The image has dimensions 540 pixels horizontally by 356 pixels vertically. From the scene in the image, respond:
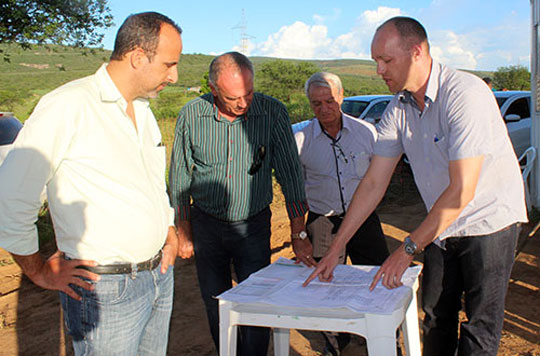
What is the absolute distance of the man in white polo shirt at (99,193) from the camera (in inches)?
60.2

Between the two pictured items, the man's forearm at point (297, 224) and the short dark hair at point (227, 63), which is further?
the man's forearm at point (297, 224)

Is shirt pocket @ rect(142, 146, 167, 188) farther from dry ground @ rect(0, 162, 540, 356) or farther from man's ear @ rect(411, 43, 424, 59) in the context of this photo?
dry ground @ rect(0, 162, 540, 356)

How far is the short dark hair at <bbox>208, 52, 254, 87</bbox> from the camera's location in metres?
2.57

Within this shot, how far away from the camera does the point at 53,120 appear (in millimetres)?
1539

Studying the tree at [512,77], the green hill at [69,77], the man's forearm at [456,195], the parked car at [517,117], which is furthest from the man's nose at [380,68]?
the tree at [512,77]

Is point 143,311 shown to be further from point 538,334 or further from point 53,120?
point 538,334

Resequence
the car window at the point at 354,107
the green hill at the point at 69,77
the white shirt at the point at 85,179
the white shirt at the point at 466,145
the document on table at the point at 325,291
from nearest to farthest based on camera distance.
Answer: the white shirt at the point at 85,179, the document on table at the point at 325,291, the white shirt at the point at 466,145, the car window at the point at 354,107, the green hill at the point at 69,77

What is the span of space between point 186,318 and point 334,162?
1.96 metres

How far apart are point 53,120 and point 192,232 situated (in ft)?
5.00

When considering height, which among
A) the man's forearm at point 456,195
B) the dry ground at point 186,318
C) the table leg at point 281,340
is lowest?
the dry ground at point 186,318

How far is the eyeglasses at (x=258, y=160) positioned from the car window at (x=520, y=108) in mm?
8459

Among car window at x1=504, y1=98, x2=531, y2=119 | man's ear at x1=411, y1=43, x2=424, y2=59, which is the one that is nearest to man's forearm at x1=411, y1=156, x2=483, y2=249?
man's ear at x1=411, y1=43, x2=424, y2=59

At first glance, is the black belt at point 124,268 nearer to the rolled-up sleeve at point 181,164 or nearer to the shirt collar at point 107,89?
the shirt collar at point 107,89

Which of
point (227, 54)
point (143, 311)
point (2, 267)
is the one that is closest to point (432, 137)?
point (227, 54)
